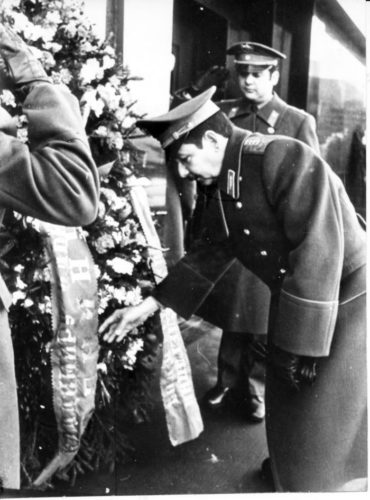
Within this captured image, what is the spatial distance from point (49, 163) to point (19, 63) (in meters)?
0.39

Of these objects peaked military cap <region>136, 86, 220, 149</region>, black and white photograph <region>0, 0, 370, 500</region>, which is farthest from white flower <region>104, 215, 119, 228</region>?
peaked military cap <region>136, 86, 220, 149</region>

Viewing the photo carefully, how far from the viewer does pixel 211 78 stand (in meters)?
2.34

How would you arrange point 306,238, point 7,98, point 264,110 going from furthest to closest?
point 264,110 → point 306,238 → point 7,98

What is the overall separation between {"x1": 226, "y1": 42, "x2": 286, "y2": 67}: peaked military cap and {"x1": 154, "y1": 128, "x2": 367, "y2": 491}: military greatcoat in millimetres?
292

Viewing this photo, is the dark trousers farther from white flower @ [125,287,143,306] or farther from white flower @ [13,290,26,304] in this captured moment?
white flower @ [13,290,26,304]

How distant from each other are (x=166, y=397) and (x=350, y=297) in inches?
32.5

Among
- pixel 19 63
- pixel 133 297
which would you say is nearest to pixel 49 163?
pixel 19 63

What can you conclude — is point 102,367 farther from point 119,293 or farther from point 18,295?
point 18,295

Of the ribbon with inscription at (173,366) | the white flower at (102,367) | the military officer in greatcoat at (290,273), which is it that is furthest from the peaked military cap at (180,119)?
the white flower at (102,367)

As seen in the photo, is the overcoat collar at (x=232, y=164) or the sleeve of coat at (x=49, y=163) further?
the overcoat collar at (x=232, y=164)

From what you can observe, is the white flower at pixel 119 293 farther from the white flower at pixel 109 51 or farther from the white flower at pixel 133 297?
the white flower at pixel 109 51

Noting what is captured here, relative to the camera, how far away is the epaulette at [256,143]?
2252mm

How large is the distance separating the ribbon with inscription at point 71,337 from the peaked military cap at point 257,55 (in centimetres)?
90

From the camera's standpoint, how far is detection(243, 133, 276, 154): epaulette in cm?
225
